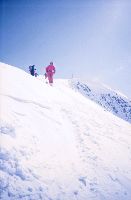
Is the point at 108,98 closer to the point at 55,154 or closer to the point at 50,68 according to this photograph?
the point at 50,68

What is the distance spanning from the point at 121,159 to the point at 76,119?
3.55 m

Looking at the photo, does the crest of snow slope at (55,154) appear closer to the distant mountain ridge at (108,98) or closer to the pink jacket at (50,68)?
the pink jacket at (50,68)

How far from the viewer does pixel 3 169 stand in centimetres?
754

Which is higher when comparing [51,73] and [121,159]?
[51,73]

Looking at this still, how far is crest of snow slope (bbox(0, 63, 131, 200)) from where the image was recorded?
7531mm

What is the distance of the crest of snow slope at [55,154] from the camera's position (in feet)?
24.7

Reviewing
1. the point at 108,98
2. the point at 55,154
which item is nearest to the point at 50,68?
the point at 55,154

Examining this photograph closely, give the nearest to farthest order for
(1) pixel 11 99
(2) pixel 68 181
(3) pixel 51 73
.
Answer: (2) pixel 68 181, (1) pixel 11 99, (3) pixel 51 73

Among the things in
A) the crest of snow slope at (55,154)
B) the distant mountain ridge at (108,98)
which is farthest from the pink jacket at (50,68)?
the distant mountain ridge at (108,98)

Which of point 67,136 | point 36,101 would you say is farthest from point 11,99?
point 67,136

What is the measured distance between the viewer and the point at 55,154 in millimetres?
9180

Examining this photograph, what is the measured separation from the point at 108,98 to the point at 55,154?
102m

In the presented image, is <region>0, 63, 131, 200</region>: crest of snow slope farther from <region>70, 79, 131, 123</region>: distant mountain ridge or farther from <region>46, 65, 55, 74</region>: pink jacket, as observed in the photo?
<region>70, 79, 131, 123</region>: distant mountain ridge

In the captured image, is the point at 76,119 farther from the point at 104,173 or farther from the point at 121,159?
the point at 104,173
